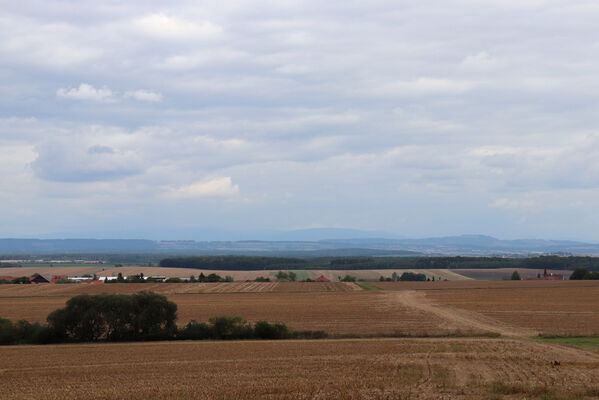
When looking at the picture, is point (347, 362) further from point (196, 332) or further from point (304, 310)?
point (304, 310)

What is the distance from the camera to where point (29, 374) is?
26.7m

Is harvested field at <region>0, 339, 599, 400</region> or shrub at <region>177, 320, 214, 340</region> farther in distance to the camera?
shrub at <region>177, 320, 214, 340</region>

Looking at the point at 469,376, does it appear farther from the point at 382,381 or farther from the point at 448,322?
the point at 448,322

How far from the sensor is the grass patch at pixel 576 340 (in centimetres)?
3328

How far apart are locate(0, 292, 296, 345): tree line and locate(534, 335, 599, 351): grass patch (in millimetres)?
16596

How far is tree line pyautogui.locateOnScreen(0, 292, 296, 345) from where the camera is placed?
41781mm

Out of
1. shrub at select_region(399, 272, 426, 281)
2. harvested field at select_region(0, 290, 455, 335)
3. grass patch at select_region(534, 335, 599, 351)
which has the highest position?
grass patch at select_region(534, 335, 599, 351)

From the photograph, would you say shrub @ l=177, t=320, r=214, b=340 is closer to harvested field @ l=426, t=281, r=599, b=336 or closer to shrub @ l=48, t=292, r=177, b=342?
shrub @ l=48, t=292, r=177, b=342

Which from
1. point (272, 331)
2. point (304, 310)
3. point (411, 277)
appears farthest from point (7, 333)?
point (411, 277)

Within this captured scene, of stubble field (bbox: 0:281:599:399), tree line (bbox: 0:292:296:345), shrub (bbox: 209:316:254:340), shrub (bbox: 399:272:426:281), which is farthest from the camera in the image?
shrub (bbox: 399:272:426:281)

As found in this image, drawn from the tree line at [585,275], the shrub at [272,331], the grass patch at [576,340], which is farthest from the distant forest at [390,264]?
the shrub at [272,331]

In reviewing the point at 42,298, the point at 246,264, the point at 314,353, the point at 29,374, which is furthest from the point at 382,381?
the point at 246,264

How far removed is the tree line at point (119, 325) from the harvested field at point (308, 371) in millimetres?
5145

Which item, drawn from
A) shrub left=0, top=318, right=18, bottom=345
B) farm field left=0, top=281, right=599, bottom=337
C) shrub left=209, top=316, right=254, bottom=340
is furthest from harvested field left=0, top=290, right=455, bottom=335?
shrub left=0, top=318, right=18, bottom=345
